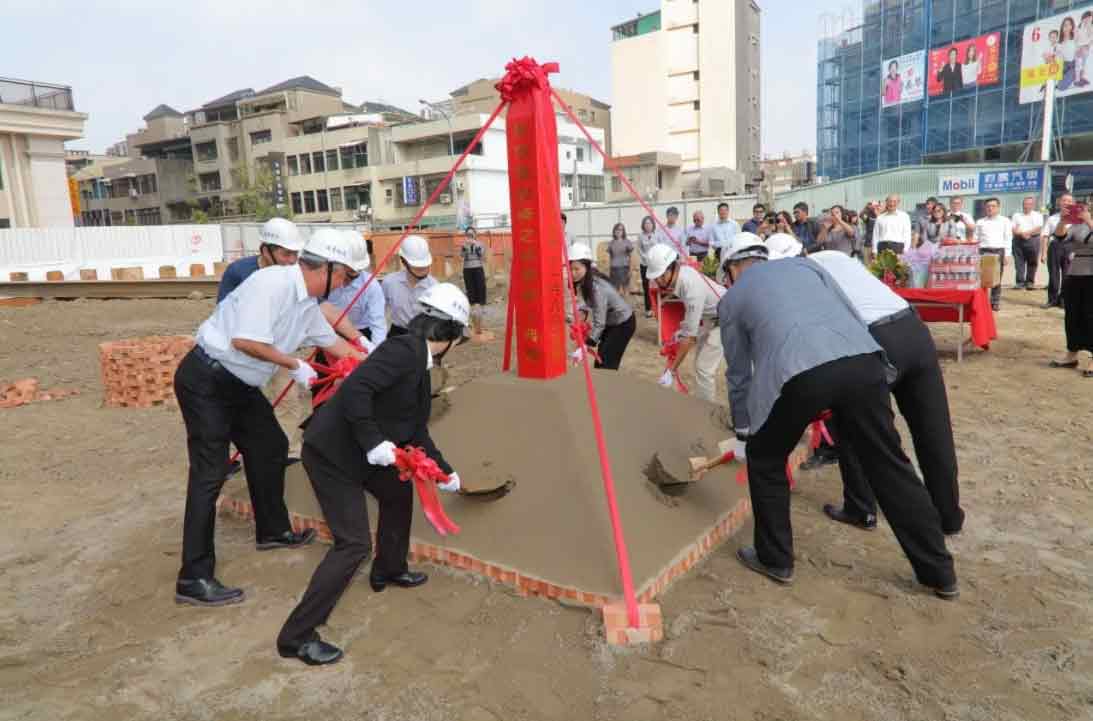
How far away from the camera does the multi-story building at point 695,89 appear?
44188 mm

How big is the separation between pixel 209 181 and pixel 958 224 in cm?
4723

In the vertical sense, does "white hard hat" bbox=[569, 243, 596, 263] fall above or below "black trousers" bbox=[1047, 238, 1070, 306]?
above

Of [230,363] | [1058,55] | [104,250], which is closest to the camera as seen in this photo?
[230,363]

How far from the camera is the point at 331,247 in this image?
3.26 metres

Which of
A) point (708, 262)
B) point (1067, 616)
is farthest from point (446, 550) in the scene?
point (708, 262)

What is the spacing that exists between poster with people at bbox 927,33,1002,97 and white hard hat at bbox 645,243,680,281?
31.9 meters

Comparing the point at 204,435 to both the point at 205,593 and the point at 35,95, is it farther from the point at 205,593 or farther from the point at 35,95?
the point at 35,95

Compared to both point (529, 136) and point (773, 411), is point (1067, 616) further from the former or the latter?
point (529, 136)

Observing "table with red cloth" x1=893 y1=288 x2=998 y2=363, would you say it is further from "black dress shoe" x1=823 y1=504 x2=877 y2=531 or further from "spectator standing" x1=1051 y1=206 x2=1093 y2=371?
"black dress shoe" x1=823 y1=504 x2=877 y2=531

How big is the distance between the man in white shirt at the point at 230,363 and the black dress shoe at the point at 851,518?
2882mm

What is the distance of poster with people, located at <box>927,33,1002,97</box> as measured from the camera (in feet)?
95.7

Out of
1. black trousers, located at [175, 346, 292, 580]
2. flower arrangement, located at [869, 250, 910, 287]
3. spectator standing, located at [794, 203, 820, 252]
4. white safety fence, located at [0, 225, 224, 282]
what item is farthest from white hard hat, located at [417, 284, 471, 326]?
white safety fence, located at [0, 225, 224, 282]

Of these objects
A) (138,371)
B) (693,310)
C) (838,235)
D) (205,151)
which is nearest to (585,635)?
(693,310)

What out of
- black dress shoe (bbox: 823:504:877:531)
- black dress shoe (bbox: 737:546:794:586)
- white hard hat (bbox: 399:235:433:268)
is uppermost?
white hard hat (bbox: 399:235:433:268)
